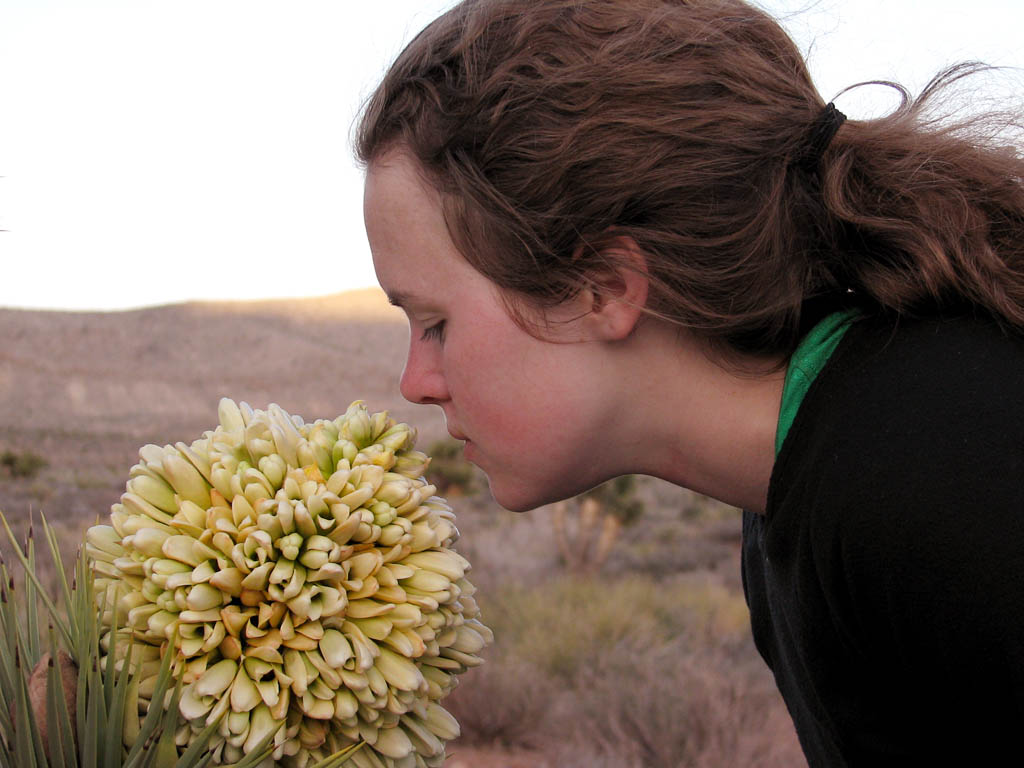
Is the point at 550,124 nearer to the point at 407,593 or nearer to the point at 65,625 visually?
the point at 407,593

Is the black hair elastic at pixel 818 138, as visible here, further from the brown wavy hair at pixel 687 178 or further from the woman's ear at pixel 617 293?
the woman's ear at pixel 617 293

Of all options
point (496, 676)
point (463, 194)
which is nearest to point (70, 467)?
point (496, 676)

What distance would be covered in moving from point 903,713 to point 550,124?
1.20 meters

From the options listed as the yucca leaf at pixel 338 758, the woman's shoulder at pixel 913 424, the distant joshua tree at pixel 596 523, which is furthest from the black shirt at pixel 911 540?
the distant joshua tree at pixel 596 523

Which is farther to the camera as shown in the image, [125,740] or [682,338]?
[682,338]

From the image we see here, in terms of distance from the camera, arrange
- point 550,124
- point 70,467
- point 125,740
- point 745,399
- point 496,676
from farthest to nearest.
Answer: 1. point 70,467
2. point 496,676
3. point 745,399
4. point 550,124
5. point 125,740

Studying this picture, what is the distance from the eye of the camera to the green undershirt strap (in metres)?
1.77

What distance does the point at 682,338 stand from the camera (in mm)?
1873

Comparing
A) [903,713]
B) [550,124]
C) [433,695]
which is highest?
[550,124]

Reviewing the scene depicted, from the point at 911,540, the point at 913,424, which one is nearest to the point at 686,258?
the point at 913,424

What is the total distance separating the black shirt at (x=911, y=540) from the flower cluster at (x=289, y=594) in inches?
24.3

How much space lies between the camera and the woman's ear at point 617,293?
178cm

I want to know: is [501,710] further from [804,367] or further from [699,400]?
[804,367]

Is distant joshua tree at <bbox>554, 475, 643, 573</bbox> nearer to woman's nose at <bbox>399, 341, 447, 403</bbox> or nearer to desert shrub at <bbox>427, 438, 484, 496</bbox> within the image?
desert shrub at <bbox>427, 438, 484, 496</bbox>
